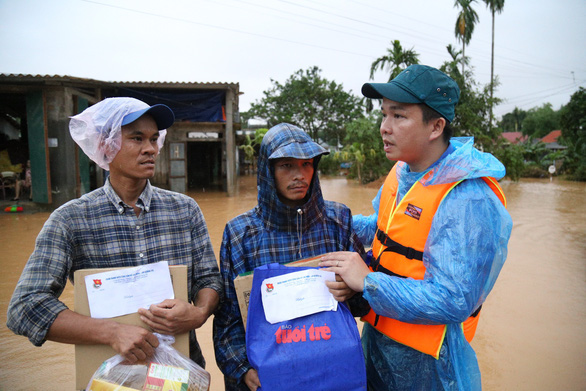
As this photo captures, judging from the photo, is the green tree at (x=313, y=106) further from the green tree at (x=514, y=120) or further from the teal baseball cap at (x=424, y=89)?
the green tree at (x=514, y=120)

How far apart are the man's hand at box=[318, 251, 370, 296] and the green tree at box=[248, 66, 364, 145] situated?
29361 mm

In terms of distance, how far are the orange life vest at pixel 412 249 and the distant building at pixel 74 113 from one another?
12128 millimetres

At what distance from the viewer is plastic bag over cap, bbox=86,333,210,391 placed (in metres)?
1.35

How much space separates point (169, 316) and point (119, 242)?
45 cm

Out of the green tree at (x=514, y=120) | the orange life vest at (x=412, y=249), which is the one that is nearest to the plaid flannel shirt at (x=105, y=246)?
the orange life vest at (x=412, y=249)

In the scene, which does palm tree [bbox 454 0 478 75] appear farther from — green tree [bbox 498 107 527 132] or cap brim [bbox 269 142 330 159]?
green tree [bbox 498 107 527 132]

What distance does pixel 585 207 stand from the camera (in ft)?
44.1

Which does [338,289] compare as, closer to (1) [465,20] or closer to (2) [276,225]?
(2) [276,225]

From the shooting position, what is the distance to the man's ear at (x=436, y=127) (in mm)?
1726

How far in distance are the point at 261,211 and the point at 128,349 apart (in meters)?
0.83

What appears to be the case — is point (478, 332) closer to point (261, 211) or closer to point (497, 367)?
point (497, 367)

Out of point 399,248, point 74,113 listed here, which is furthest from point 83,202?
point 74,113

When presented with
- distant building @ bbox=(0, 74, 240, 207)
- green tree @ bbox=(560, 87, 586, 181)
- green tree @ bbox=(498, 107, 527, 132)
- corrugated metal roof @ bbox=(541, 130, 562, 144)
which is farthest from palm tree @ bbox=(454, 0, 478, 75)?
green tree @ bbox=(498, 107, 527, 132)

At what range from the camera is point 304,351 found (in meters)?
1.45
